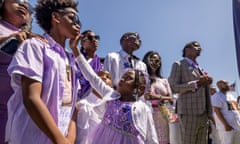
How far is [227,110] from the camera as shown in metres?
7.10

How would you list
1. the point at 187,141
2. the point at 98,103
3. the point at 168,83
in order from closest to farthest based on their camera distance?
the point at 98,103
the point at 187,141
the point at 168,83

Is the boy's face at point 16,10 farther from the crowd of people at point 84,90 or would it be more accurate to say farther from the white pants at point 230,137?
the white pants at point 230,137

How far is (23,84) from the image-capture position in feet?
4.76

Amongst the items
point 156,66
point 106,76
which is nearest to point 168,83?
point 156,66

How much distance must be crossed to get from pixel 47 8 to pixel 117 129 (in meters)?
1.59

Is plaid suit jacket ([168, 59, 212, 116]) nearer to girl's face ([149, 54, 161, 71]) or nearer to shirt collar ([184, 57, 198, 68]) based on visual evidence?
shirt collar ([184, 57, 198, 68])

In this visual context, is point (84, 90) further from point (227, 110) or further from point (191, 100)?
point (227, 110)

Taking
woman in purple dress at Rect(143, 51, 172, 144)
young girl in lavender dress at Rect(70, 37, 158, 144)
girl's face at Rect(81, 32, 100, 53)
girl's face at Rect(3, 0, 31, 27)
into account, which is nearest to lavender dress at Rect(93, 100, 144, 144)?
young girl in lavender dress at Rect(70, 37, 158, 144)

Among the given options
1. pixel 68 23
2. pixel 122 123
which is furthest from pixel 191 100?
pixel 68 23

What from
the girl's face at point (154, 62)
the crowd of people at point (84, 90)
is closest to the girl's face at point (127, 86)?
the crowd of people at point (84, 90)

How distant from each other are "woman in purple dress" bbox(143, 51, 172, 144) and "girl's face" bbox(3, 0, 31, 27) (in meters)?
2.43

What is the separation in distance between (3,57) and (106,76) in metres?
1.79

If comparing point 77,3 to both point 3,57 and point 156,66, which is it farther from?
point 156,66

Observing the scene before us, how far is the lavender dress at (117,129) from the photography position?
3.19m
